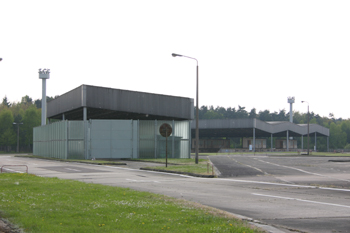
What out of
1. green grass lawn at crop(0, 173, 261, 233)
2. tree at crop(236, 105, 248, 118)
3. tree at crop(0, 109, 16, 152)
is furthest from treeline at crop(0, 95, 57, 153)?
green grass lawn at crop(0, 173, 261, 233)

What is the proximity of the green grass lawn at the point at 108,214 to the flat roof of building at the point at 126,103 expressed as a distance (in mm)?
32624

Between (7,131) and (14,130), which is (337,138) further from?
(7,131)

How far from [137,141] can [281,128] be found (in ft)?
167

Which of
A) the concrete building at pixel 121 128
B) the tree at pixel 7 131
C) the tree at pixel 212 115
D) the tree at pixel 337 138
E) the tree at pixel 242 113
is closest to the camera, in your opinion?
the concrete building at pixel 121 128

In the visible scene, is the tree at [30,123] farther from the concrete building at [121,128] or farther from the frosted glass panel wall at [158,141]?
the frosted glass panel wall at [158,141]

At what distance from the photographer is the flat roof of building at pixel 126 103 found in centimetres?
4353

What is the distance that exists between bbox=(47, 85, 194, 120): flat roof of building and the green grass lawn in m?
32.6

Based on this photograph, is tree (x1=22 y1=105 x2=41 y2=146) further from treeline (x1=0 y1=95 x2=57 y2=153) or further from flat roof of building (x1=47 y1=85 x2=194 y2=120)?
flat roof of building (x1=47 y1=85 x2=194 y2=120)

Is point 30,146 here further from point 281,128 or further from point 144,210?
point 144,210

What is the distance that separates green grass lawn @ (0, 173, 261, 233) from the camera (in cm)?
673

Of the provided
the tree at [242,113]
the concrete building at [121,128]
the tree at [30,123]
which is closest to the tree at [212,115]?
the tree at [242,113]

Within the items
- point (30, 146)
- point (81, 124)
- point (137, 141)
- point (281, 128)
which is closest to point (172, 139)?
point (137, 141)

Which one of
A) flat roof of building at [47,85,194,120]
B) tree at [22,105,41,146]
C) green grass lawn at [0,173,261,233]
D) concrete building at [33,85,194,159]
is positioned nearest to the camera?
green grass lawn at [0,173,261,233]

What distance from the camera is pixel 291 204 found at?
421 inches
